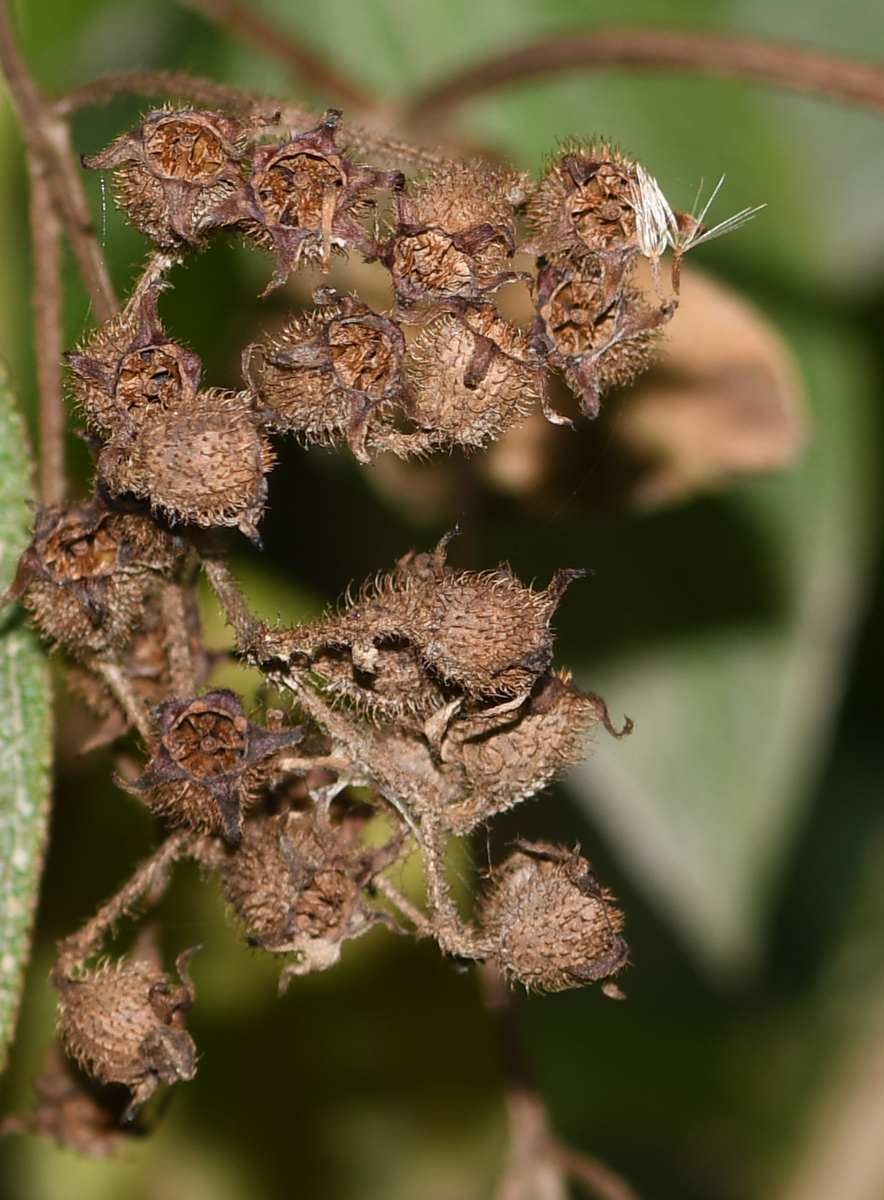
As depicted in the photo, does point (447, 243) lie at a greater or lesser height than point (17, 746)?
greater

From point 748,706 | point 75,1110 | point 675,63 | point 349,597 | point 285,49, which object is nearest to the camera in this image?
point 349,597

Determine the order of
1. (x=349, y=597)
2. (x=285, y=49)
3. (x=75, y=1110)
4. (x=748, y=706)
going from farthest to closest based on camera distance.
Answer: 1. (x=748, y=706)
2. (x=285, y=49)
3. (x=75, y=1110)
4. (x=349, y=597)

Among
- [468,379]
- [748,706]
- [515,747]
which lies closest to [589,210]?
[468,379]

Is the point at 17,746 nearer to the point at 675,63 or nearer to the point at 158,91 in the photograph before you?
the point at 158,91

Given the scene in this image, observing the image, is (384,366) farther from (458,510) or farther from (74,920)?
(74,920)

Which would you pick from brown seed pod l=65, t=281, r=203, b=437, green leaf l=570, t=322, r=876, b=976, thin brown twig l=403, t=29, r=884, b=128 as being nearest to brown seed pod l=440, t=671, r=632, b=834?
brown seed pod l=65, t=281, r=203, b=437

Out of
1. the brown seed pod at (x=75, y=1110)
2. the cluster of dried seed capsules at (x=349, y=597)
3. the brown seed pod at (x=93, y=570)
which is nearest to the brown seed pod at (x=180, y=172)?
the cluster of dried seed capsules at (x=349, y=597)
